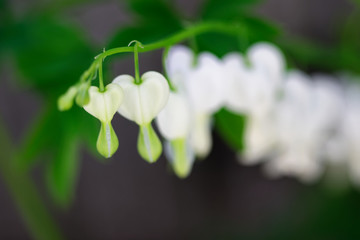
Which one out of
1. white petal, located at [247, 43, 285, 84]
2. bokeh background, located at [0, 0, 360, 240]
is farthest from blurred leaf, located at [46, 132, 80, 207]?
bokeh background, located at [0, 0, 360, 240]

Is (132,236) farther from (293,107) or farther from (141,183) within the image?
(293,107)

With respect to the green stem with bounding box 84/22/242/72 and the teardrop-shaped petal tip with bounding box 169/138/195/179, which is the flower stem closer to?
the green stem with bounding box 84/22/242/72

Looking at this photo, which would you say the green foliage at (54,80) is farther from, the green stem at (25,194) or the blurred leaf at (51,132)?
the green stem at (25,194)

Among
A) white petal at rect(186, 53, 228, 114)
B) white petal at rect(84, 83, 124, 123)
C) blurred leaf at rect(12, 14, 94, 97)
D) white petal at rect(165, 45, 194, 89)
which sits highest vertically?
blurred leaf at rect(12, 14, 94, 97)

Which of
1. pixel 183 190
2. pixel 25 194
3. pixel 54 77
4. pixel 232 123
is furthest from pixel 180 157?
pixel 183 190

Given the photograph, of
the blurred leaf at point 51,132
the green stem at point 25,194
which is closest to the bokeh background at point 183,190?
the green stem at point 25,194

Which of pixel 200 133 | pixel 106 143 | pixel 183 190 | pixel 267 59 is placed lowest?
pixel 106 143

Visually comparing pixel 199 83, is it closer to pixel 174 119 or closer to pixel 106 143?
pixel 174 119
